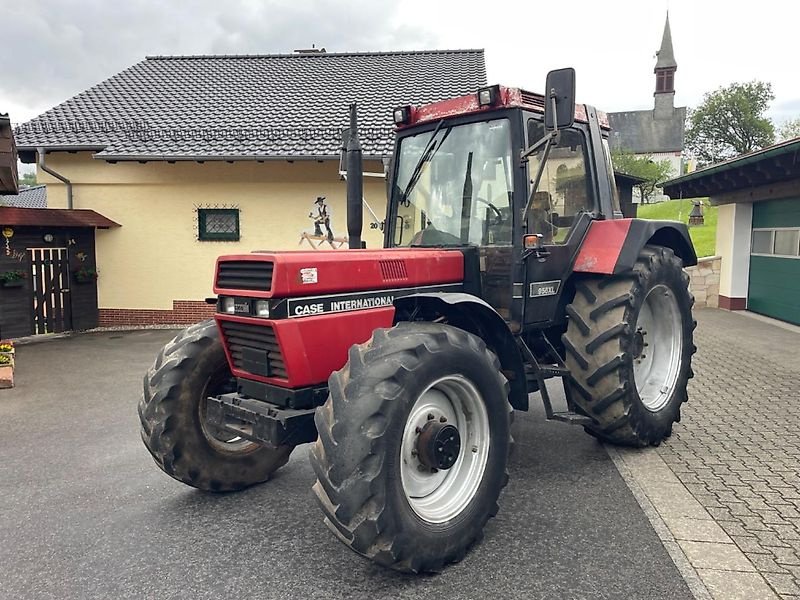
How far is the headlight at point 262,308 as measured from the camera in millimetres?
3002

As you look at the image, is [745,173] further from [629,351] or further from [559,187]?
[629,351]

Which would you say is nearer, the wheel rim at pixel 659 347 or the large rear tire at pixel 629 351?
the large rear tire at pixel 629 351

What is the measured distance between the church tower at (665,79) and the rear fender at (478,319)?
259 feet

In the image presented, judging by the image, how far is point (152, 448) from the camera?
Answer: 3.53 meters

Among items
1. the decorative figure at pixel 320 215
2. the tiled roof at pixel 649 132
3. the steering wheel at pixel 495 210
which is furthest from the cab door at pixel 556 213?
the tiled roof at pixel 649 132

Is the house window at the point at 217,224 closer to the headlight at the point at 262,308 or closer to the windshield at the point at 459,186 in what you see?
the windshield at the point at 459,186

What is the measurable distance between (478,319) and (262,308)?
1.24 metres

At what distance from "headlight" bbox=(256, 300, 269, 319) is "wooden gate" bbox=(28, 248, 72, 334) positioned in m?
9.11

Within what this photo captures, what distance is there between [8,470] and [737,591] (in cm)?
471

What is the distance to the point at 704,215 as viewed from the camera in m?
34.2

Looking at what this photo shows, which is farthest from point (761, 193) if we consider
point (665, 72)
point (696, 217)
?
point (665, 72)

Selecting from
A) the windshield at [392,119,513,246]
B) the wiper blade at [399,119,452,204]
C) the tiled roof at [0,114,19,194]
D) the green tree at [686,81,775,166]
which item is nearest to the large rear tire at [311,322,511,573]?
the windshield at [392,119,513,246]

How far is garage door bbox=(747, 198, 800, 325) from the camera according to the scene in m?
10.0

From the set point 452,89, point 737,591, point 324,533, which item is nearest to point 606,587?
point 737,591
